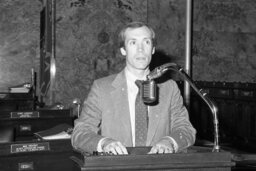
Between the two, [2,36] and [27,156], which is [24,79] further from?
[27,156]

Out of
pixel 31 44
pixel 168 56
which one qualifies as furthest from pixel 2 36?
pixel 168 56

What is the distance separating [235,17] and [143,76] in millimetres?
7502

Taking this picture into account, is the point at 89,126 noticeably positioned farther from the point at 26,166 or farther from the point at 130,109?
the point at 26,166

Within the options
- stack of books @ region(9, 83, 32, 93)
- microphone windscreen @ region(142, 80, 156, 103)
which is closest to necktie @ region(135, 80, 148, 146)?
microphone windscreen @ region(142, 80, 156, 103)

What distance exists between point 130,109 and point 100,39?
5.88 meters

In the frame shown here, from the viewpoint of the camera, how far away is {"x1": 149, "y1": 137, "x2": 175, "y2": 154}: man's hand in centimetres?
233

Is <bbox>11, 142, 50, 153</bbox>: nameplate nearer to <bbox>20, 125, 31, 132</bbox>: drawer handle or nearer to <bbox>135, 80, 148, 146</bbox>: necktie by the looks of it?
<bbox>135, 80, 148, 146</bbox>: necktie

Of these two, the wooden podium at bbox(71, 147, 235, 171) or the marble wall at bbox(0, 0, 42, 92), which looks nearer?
the wooden podium at bbox(71, 147, 235, 171)

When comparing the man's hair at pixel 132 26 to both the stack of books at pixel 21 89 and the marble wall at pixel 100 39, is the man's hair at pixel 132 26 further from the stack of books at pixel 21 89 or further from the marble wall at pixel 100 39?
the marble wall at pixel 100 39

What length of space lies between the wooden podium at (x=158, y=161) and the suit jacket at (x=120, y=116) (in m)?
0.51

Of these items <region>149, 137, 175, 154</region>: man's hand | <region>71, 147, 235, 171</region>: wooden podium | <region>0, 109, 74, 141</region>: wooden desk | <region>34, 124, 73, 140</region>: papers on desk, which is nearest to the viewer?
<region>71, 147, 235, 171</region>: wooden podium

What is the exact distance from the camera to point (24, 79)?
840cm

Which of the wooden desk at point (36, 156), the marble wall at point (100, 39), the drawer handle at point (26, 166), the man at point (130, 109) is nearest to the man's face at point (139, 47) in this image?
the man at point (130, 109)

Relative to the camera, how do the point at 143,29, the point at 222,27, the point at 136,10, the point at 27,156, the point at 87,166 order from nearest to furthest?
the point at 87,166
the point at 143,29
the point at 27,156
the point at 136,10
the point at 222,27
